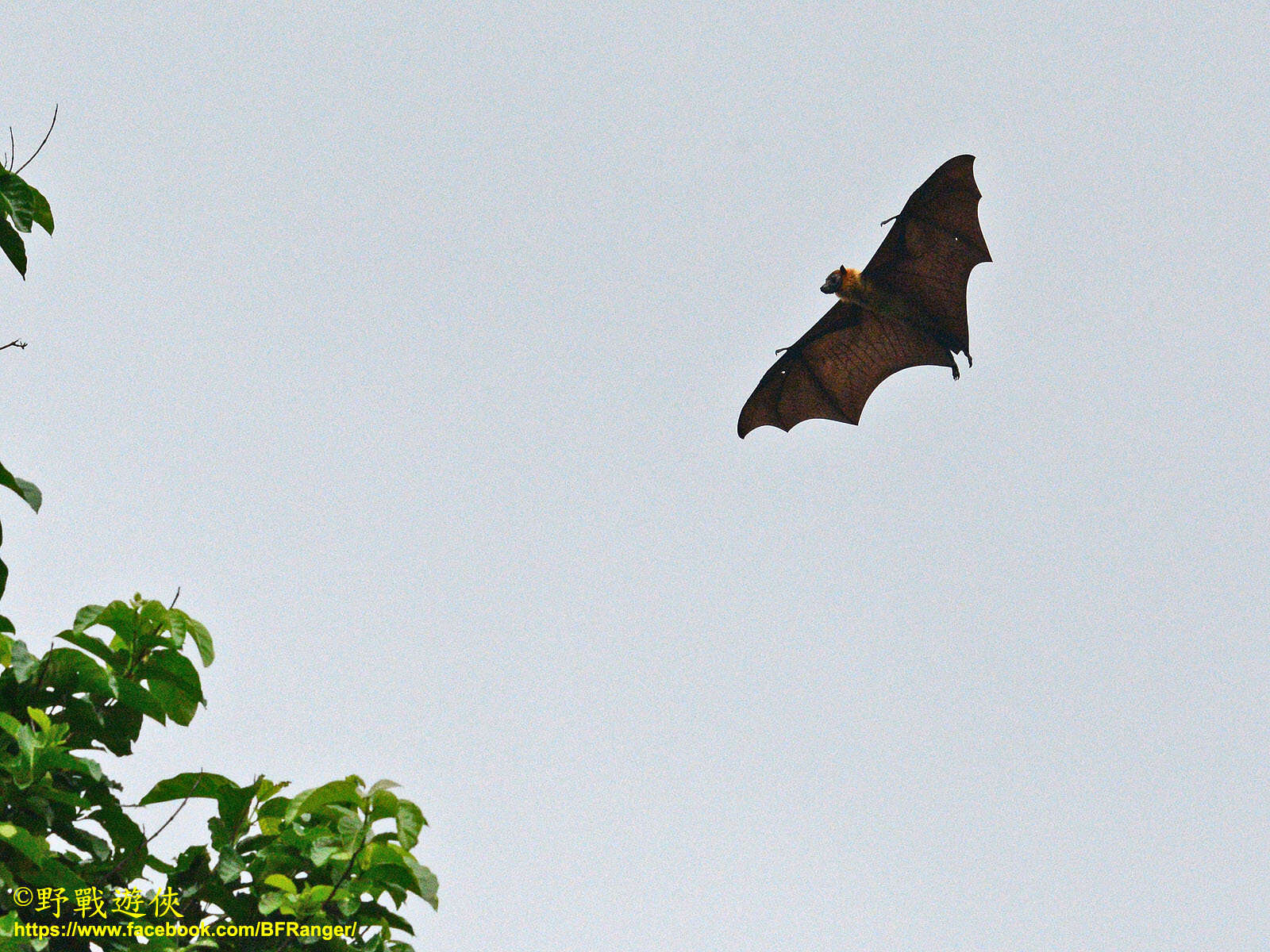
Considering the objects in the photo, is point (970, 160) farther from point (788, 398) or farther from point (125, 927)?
point (125, 927)

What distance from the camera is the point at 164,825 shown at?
17.0 feet

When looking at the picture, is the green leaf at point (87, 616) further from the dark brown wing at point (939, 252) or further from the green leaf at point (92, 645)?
the dark brown wing at point (939, 252)

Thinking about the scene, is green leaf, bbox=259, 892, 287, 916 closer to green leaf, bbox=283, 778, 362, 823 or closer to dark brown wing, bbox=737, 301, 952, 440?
green leaf, bbox=283, 778, 362, 823

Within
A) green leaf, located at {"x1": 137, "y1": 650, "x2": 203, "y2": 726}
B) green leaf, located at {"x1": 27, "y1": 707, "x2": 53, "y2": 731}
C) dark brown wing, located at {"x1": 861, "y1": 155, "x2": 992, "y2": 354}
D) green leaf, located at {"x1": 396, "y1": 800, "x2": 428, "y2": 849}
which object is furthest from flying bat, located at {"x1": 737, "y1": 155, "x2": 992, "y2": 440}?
green leaf, located at {"x1": 27, "y1": 707, "x2": 53, "y2": 731}

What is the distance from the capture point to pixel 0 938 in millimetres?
4621

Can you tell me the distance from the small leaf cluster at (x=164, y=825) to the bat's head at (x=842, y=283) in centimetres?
1442

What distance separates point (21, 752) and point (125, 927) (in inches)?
34.1

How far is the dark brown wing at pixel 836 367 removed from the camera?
63.8 ft

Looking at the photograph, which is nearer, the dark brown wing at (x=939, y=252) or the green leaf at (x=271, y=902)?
the green leaf at (x=271, y=902)

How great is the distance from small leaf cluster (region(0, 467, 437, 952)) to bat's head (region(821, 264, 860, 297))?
1442 centimetres

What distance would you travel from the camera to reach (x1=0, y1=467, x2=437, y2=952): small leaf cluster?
4957 millimetres

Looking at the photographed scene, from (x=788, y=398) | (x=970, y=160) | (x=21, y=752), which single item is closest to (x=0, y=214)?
(x=21, y=752)

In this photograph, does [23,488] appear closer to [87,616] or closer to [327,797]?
[87,616]

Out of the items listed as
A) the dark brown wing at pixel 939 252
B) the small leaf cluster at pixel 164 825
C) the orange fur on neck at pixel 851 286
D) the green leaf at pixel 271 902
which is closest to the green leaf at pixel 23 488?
the small leaf cluster at pixel 164 825
